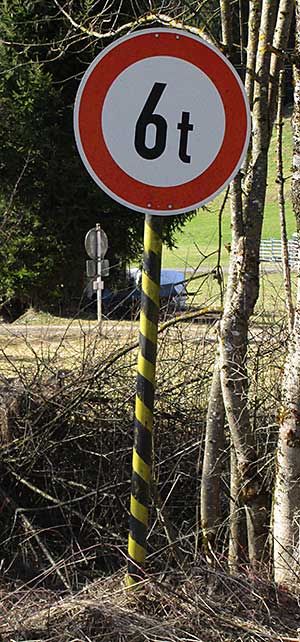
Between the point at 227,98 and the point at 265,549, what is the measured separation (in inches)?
104

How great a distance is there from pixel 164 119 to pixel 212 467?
2560 millimetres

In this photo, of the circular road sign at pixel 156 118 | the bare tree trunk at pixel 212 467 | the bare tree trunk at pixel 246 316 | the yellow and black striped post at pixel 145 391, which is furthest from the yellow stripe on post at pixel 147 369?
the bare tree trunk at pixel 212 467

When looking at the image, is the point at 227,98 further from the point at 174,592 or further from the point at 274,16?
the point at 174,592

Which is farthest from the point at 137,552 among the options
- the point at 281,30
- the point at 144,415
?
the point at 281,30

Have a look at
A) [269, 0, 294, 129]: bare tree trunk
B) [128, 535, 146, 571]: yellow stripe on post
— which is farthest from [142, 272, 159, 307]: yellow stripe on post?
[269, 0, 294, 129]: bare tree trunk

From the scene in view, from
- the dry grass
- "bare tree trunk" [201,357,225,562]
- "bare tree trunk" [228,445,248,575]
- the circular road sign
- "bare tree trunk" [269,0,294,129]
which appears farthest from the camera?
"bare tree trunk" [201,357,225,562]

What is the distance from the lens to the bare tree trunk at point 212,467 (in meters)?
5.49

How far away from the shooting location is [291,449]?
14.1 ft

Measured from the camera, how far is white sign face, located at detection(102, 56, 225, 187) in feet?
11.8

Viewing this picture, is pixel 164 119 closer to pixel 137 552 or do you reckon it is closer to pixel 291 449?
pixel 291 449

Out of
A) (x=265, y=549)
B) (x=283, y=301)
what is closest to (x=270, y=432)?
(x=265, y=549)

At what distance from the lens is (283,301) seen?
650 centimetres

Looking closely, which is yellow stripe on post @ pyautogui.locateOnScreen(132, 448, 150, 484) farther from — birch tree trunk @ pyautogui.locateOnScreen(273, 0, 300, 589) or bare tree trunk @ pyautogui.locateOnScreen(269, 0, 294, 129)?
bare tree trunk @ pyautogui.locateOnScreen(269, 0, 294, 129)

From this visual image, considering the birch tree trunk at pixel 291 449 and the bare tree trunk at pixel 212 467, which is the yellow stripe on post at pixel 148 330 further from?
the bare tree trunk at pixel 212 467
